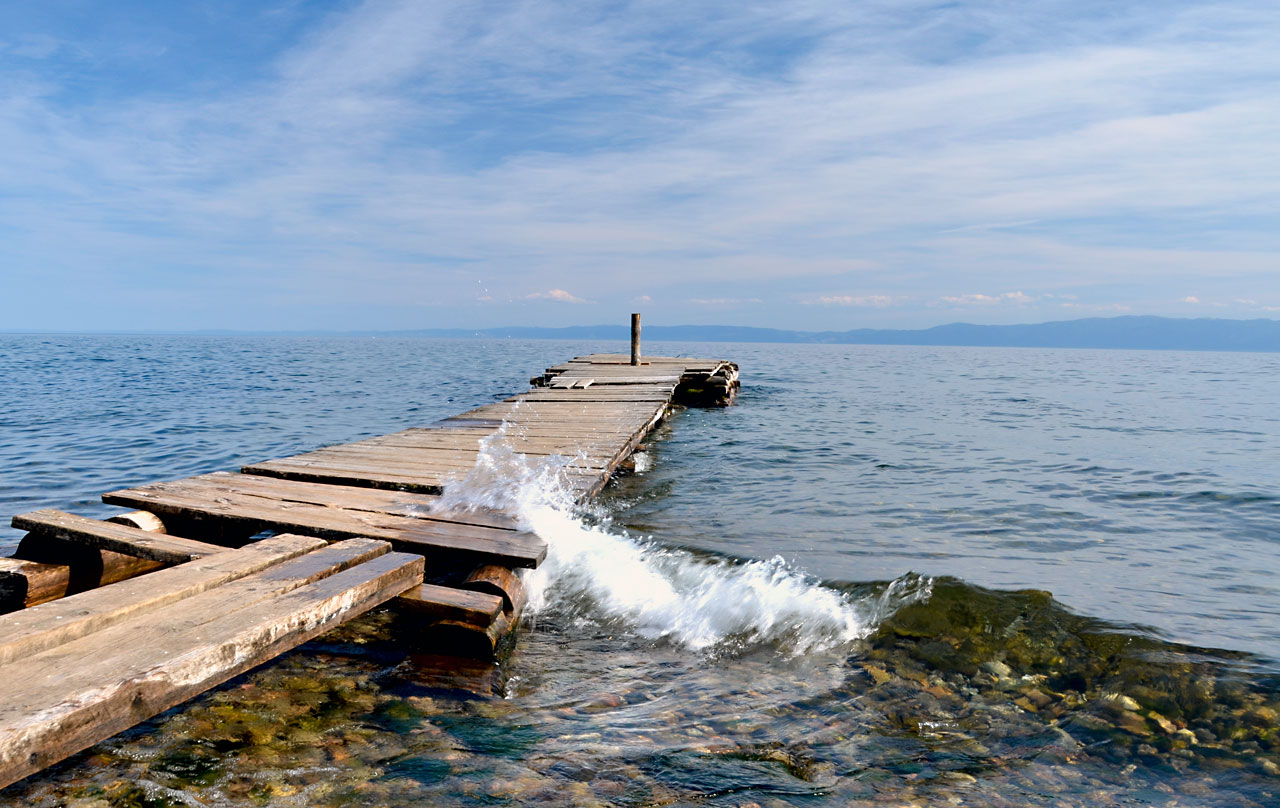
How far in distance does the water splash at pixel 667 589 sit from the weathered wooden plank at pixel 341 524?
0.44 m

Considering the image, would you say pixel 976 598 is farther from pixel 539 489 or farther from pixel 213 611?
pixel 213 611

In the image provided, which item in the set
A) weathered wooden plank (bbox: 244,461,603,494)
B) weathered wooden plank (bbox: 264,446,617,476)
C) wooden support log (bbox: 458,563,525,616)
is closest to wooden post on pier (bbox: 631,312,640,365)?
weathered wooden plank (bbox: 264,446,617,476)

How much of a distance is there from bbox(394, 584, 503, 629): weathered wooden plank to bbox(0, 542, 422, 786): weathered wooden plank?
46 centimetres

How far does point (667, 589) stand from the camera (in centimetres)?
584

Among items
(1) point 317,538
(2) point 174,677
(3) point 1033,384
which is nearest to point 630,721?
(2) point 174,677

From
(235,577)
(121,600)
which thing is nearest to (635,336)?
(235,577)

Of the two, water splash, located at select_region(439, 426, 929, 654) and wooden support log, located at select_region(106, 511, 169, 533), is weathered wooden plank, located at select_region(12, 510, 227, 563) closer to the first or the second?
wooden support log, located at select_region(106, 511, 169, 533)

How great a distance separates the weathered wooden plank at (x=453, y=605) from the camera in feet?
13.6

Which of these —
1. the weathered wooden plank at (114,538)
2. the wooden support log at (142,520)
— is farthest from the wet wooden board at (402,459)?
the weathered wooden plank at (114,538)

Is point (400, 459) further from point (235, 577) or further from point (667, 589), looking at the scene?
point (235, 577)

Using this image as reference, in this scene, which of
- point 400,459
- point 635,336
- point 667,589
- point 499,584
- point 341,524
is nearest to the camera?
point 499,584

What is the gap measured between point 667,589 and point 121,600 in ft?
12.1

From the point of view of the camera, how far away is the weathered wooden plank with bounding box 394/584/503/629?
4.15m

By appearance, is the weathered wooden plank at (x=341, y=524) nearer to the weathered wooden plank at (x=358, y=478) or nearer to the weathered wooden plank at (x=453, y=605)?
the weathered wooden plank at (x=453, y=605)
